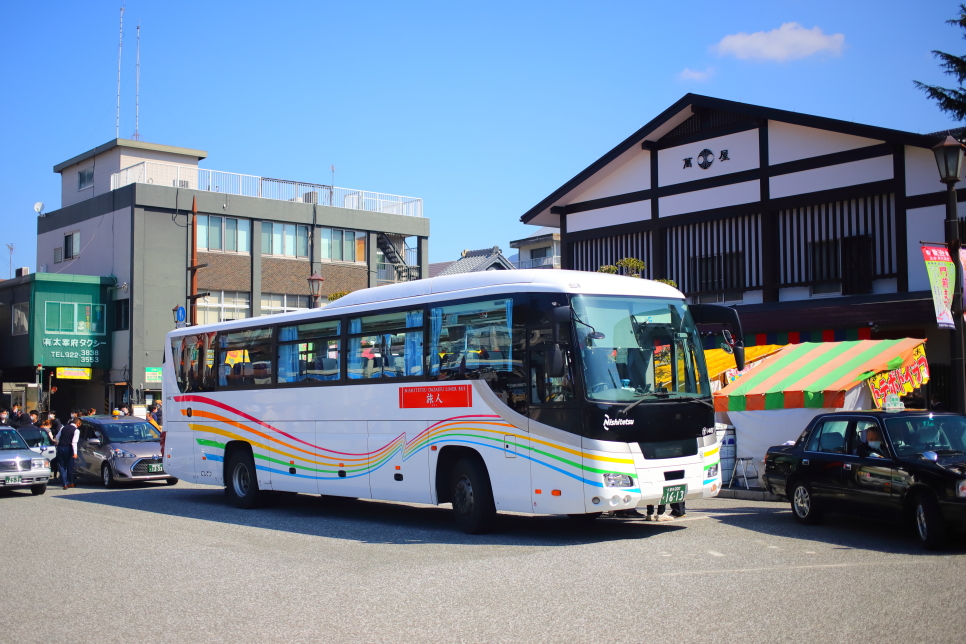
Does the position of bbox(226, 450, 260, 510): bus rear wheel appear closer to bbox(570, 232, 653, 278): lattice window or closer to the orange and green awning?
the orange and green awning

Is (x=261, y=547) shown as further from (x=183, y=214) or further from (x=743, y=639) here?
(x=183, y=214)

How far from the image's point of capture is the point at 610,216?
27438mm

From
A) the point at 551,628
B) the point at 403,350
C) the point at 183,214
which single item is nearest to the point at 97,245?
the point at 183,214

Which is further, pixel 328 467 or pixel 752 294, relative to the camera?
pixel 752 294

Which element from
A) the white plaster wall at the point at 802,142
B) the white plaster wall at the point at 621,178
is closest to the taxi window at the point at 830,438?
the white plaster wall at the point at 802,142

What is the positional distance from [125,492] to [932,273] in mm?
16990

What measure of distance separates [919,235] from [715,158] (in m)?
6.14

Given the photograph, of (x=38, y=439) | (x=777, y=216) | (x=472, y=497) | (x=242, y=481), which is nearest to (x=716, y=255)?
(x=777, y=216)

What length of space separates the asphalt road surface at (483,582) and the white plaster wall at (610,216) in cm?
1390

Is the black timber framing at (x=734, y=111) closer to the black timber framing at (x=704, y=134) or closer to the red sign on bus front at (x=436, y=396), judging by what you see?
the black timber framing at (x=704, y=134)

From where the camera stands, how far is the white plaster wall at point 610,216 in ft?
86.8

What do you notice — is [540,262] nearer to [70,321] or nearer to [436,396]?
[70,321]

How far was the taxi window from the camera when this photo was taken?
1205 centimetres

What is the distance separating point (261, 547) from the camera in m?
11.5
